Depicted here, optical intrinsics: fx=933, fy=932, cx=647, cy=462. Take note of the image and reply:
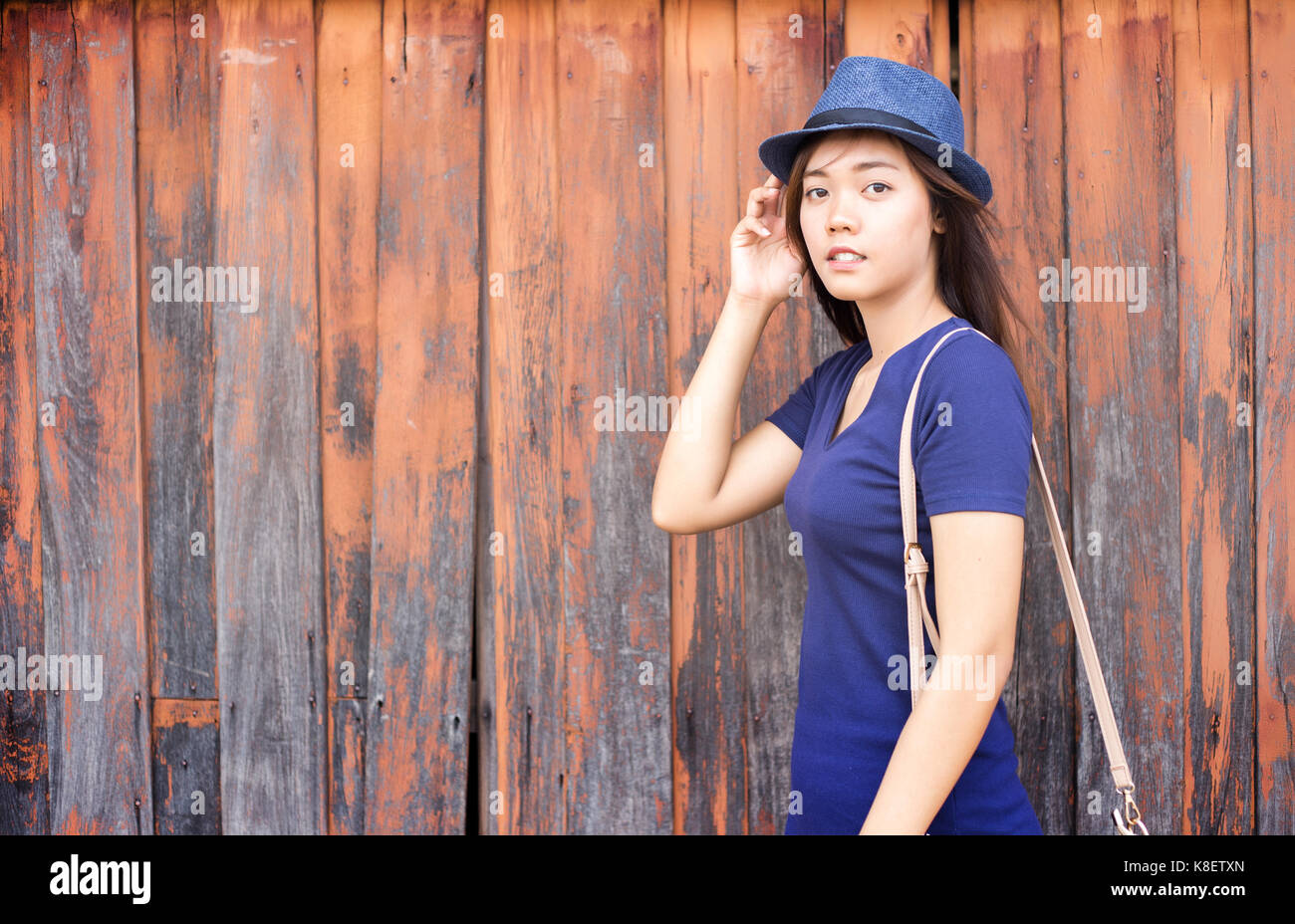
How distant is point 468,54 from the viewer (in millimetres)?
2352

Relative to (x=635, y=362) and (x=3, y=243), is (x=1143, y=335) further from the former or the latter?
(x=3, y=243)

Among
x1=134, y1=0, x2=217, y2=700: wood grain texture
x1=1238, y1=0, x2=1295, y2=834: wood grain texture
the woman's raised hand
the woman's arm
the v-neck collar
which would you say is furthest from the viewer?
x1=134, y1=0, x2=217, y2=700: wood grain texture

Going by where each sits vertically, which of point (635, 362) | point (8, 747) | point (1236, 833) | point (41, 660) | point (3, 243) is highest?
point (3, 243)

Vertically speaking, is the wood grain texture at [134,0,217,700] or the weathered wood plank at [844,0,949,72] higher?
the weathered wood plank at [844,0,949,72]

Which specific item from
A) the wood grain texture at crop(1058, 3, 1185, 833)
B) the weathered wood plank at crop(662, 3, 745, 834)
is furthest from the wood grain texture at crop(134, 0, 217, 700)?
the wood grain texture at crop(1058, 3, 1185, 833)

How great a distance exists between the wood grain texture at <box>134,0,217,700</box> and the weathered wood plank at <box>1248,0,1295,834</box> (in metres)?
2.62

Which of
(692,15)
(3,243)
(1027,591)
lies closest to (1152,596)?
(1027,591)

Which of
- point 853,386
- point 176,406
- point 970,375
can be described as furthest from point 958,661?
point 176,406

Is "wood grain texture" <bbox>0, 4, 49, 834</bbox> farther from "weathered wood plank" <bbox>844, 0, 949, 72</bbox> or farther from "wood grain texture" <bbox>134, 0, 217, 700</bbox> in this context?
"weathered wood plank" <bbox>844, 0, 949, 72</bbox>

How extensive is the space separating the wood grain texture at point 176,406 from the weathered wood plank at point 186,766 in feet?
0.15

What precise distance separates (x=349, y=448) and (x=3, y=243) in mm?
Result: 1045

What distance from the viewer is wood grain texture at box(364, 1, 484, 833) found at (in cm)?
235

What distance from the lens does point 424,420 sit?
2.37m

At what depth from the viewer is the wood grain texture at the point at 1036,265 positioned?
2320mm
